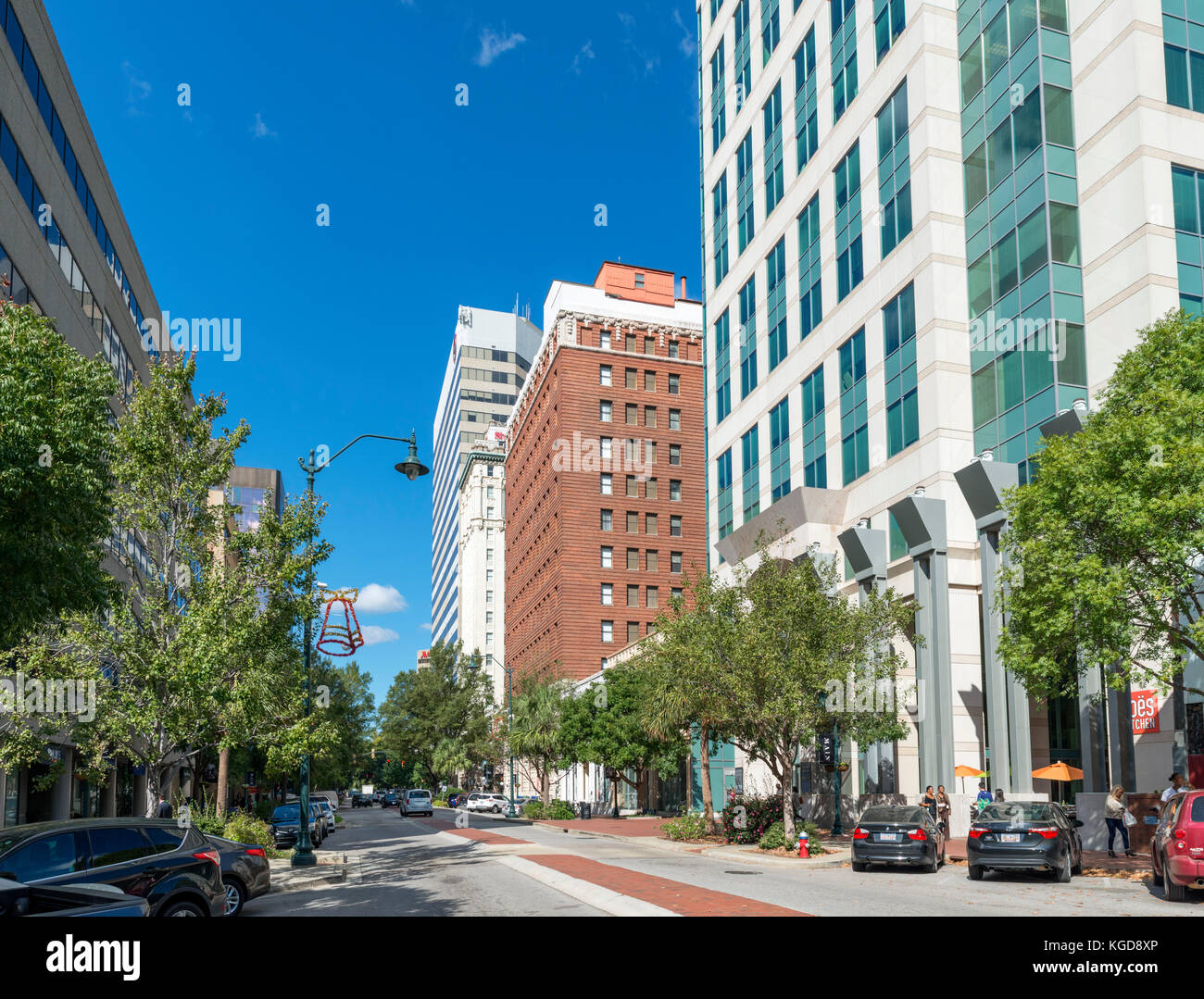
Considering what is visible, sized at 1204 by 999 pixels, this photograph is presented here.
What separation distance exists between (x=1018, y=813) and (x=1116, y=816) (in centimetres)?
619

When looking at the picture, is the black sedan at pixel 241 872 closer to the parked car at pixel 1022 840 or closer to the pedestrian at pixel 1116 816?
the parked car at pixel 1022 840

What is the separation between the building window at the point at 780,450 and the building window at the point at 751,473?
144 centimetres

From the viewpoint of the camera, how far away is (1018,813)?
62.5 feet

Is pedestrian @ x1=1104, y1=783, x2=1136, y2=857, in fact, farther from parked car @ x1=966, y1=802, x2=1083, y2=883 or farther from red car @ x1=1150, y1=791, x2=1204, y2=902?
red car @ x1=1150, y1=791, x2=1204, y2=902

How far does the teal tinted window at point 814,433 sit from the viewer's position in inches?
1587

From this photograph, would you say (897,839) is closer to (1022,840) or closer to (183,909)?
(1022,840)

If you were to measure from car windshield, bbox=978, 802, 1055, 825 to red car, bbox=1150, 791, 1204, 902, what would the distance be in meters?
3.30

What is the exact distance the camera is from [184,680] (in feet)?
67.4

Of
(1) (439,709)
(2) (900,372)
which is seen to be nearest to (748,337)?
(2) (900,372)

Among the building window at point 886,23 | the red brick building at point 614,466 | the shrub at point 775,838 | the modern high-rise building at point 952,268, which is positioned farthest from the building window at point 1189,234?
the red brick building at point 614,466
